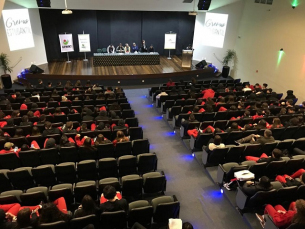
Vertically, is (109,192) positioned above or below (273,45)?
below

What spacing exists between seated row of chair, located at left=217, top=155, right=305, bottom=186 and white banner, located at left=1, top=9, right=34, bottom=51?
10479mm

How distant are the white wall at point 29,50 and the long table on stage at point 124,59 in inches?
110

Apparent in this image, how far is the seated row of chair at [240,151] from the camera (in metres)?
5.25

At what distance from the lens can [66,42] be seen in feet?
41.9

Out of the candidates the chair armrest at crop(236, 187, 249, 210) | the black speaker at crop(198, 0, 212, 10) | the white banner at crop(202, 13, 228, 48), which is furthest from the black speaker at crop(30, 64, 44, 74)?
the chair armrest at crop(236, 187, 249, 210)

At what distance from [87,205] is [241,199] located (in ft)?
8.78

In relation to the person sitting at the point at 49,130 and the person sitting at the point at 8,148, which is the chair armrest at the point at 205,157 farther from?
the person sitting at the point at 8,148

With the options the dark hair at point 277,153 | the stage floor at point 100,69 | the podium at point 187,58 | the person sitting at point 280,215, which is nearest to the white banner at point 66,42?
the stage floor at point 100,69

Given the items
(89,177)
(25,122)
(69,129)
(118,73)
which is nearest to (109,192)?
(89,177)

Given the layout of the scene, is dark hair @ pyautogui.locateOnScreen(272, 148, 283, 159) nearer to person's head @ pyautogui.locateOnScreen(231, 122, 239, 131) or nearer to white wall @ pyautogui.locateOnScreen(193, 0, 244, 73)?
person's head @ pyautogui.locateOnScreen(231, 122, 239, 131)

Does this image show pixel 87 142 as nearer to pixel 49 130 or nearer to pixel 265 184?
pixel 49 130

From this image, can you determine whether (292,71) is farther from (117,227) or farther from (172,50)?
(117,227)

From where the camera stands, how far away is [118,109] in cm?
717

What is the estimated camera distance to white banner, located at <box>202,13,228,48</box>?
12.7 metres
